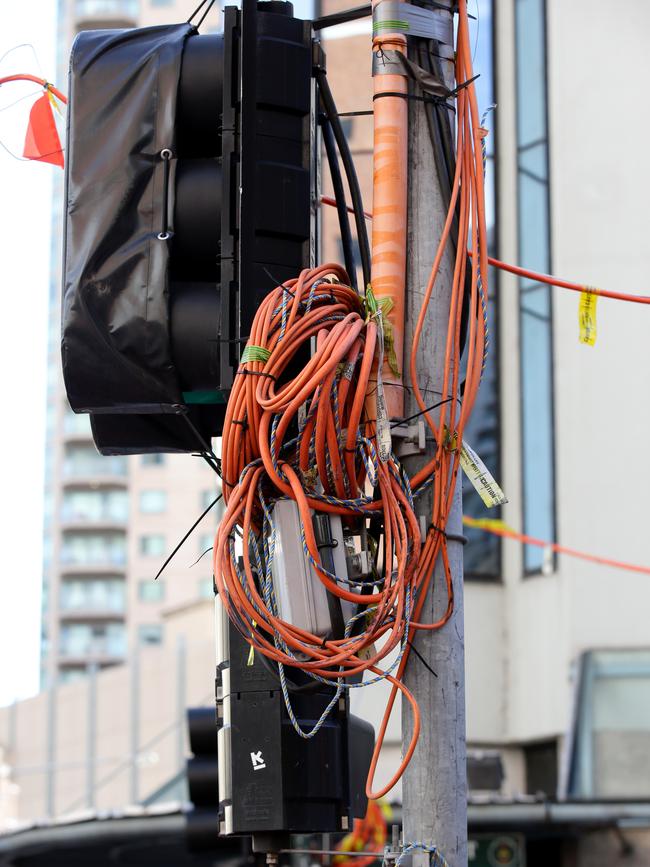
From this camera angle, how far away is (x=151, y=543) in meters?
91.8

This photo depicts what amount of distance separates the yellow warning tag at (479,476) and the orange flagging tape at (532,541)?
13704 mm

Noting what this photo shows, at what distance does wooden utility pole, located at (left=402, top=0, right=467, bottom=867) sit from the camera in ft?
14.1

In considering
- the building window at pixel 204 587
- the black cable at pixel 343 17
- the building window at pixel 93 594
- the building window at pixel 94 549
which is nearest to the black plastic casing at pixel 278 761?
the black cable at pixel 343 17

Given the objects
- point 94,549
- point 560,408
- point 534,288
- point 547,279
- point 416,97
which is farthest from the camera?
point 94,549

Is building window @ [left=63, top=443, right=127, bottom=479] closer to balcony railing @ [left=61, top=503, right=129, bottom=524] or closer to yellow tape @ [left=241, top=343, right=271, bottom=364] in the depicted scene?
balcony railing @ [left=61, top=503, right=129, bottom=524]

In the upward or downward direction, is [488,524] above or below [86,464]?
below

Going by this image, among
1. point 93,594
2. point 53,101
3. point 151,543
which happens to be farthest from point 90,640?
point 53,101

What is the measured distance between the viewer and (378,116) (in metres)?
4.79

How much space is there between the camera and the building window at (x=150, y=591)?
91125 millimetres

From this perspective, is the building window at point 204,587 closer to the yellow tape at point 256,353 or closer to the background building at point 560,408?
the background building at point 560,408

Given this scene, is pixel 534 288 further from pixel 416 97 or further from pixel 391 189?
pixel 391 189

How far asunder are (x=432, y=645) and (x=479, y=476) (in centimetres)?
55

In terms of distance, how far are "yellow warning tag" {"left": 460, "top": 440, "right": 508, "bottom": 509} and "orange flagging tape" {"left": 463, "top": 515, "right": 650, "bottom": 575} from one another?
1370 centimetres

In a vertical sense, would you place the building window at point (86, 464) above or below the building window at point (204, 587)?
above
